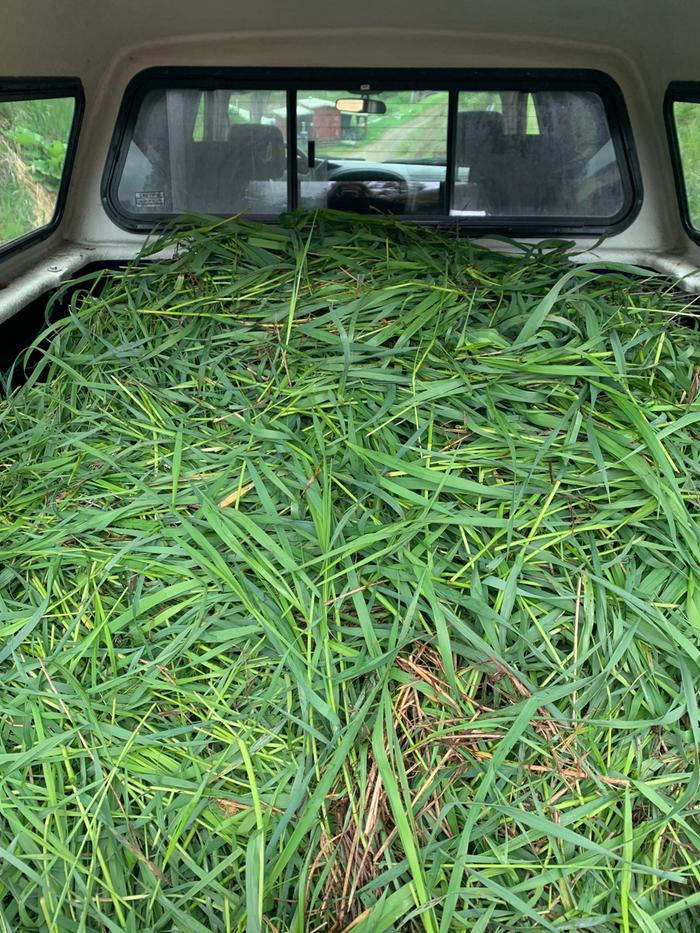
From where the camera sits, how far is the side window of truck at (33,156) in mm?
2162

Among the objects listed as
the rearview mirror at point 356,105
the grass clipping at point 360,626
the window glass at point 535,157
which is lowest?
the grass clipping at point 360,626

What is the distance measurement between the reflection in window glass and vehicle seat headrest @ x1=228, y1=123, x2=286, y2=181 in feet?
0.22

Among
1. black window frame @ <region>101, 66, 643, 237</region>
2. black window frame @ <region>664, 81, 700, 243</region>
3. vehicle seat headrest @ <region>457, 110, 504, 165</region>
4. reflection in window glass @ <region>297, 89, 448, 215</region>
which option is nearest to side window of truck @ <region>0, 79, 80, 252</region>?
black window frame @ <region>101, 66, 643, 237</region>

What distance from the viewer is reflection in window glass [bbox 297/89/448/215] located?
2.59 meters

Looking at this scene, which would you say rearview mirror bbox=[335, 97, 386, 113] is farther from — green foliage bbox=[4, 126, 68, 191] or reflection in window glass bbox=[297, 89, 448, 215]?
green foliage bbox=[4, 126, 68, 191]

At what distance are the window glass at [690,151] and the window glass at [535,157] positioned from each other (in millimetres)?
212

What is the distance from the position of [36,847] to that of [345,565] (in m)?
0.57

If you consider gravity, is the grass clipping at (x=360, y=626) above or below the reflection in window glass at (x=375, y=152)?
below

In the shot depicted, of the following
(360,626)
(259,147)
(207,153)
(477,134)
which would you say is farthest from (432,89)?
(360,626)

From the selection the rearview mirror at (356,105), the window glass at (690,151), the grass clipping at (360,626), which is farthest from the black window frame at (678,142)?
the grass clipping at (360,626)

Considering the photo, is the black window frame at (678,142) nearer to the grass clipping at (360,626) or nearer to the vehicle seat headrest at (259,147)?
the grass clipping at (360,626)

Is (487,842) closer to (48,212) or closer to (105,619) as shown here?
(105,619)

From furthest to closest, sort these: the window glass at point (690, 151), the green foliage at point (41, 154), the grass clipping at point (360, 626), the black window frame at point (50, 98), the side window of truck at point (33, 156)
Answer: the window glass at point (690, 151)
the green foliage at point (41, 154)
the side window of truck at point (33, 156)
the black window frame at point (50, 98)
the grass clipping at point (360, 626)

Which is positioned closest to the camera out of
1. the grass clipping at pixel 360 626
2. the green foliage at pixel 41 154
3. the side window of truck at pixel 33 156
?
the grass clipping at pixel 360 626
